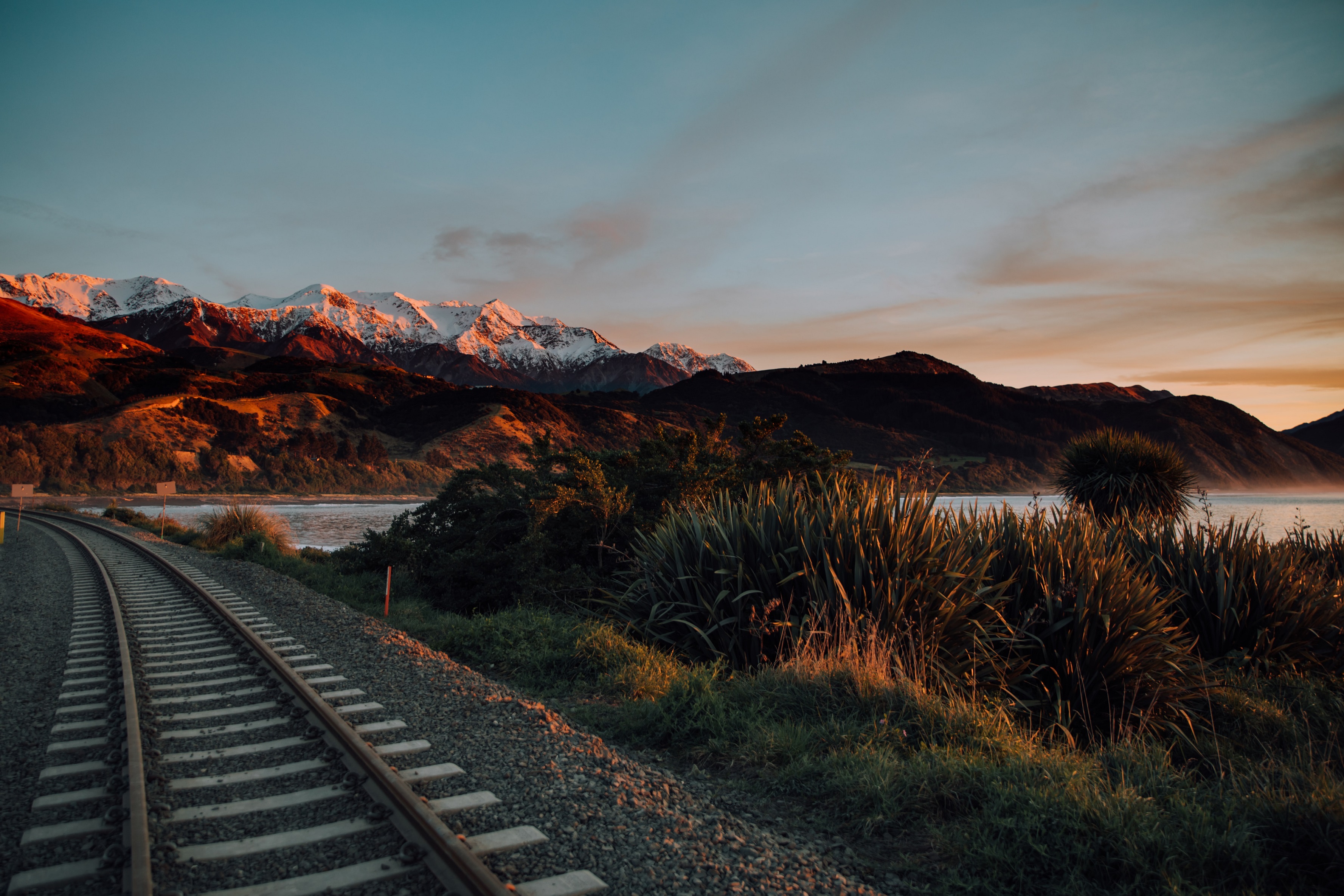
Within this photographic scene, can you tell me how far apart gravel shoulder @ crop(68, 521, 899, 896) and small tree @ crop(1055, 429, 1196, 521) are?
16.4 metres

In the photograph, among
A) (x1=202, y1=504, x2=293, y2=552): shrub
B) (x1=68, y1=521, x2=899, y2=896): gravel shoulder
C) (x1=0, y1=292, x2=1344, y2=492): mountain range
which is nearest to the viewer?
(x1=68, y1=521, x2=899, y2=896): gravel shoulder

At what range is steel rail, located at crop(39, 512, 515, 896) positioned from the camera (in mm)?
2852

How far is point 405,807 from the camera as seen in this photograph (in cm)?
348

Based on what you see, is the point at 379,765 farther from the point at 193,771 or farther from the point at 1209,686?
the point at 1209,686

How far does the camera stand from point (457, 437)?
77875mm

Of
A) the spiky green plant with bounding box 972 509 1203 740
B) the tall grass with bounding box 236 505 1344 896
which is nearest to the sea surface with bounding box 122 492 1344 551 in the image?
the spiky green plant with bounding box 972 509 1203 740

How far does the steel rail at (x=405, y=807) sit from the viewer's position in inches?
112

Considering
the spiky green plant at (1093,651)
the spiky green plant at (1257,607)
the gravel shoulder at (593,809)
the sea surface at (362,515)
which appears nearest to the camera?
the gravel shoulder at (593,809)

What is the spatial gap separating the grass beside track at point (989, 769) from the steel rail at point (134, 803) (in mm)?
2827

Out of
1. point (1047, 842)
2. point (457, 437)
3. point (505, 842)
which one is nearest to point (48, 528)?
point (505, 842)

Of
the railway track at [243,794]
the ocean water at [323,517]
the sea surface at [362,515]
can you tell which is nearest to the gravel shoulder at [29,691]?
the railway track at [243,794]

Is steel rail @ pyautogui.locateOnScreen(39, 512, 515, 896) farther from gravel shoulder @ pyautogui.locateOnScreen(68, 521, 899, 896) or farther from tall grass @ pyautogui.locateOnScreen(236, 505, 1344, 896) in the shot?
tall grass @ pyautogui.locateOnScreen(236, 505, 1344, 896)

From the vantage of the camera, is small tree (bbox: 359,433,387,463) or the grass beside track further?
small tree (bbox: 359,433,387,463)

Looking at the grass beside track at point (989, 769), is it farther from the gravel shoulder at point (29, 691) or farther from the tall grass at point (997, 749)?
the gravel shoulder at point (29, 691)
